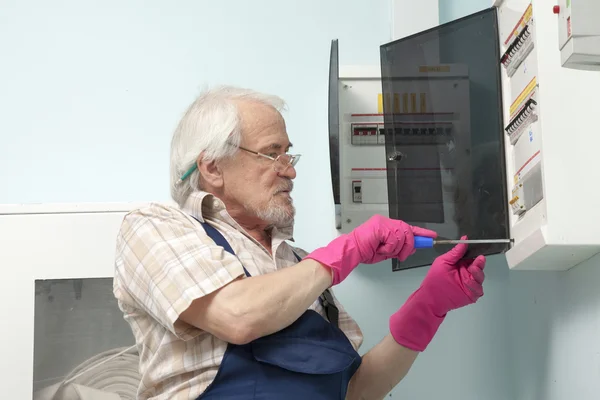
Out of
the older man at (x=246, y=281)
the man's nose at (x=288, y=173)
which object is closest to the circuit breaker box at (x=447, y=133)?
the older man at (x=246, y=281)

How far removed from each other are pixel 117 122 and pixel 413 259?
1021 millimetres

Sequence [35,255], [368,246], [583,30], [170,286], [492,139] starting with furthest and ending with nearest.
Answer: [35,255] → [492,139] → [368,246] → [170,286] → [583,30]

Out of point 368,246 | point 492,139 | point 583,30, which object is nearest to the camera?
point 583,30

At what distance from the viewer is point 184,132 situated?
1.78m

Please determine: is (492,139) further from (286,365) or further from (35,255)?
(35,255)

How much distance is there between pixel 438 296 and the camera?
173cm

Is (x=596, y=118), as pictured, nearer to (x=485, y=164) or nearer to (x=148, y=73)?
(x=485, y=164)

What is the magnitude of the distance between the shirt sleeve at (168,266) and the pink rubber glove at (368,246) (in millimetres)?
185

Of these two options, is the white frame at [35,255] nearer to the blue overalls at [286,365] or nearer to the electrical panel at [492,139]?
the blue overalls at [286,365]

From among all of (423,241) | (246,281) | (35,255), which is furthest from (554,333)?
(35,255)

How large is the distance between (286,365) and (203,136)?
1.88 ft

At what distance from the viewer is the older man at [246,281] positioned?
141 centimetres

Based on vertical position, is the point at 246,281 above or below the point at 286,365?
above

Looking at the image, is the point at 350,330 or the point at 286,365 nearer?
the point at 286,365
